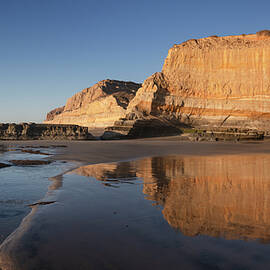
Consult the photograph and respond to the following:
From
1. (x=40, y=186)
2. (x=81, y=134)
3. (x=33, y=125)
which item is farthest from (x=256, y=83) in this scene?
(x=40, y=186)

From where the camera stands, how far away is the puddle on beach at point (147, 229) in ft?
5.92

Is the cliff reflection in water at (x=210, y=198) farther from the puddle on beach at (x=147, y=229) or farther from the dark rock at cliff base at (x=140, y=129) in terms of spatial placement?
the dark rock at cliff base at (x=140, y=129)

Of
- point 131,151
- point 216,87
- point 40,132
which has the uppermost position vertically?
point 216,87

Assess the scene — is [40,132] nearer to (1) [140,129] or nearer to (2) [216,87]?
(1) [140,129]

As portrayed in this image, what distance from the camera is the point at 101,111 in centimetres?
4825

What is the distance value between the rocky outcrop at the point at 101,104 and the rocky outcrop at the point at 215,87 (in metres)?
10.3

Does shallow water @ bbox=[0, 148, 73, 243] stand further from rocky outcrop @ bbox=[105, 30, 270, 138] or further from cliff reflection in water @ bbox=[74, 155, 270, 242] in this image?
rocky outcrop @ bbox=[105, 30, 270, 138]

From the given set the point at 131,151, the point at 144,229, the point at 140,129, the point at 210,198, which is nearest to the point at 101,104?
the point at 140,129

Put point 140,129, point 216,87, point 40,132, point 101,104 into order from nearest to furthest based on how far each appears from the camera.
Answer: point 40,132 → point 140,129 → point 216,87 → point 101,104

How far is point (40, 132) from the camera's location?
75.0 feet

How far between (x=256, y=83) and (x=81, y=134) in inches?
798

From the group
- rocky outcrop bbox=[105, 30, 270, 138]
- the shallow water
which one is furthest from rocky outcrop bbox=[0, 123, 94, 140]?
the shallow water

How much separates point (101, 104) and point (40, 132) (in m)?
25.9

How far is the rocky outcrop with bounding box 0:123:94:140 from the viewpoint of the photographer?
72.6 feet
